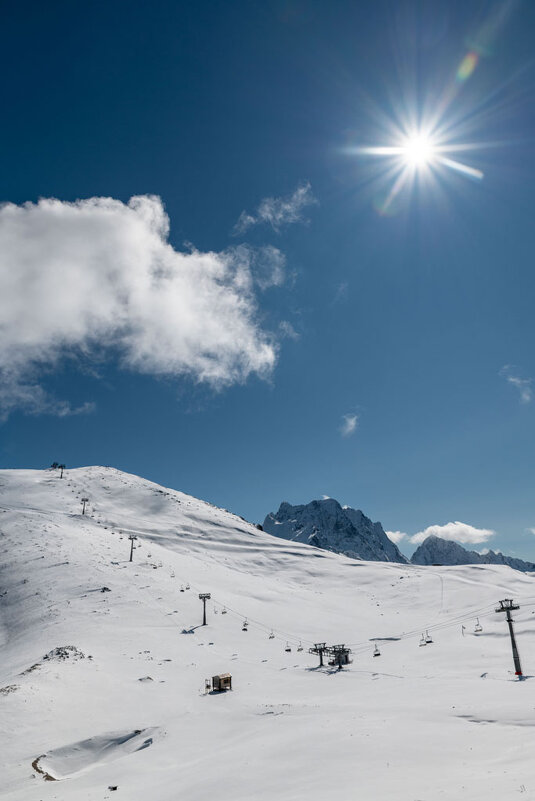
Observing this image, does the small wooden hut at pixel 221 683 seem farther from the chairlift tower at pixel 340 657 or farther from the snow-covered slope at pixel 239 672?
the chairlift tower at pixel 340 657

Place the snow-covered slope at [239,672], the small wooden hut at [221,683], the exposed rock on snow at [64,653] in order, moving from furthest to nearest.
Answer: the exposed rock on snow at [64,653]
the small wooden hut at [221,683]
the snow-covered slope at [239,672]

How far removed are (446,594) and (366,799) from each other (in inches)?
2998

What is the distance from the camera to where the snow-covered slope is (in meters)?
15.7

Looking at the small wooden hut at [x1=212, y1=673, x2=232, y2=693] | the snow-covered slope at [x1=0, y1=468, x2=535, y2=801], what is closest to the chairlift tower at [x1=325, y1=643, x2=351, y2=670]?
the snow-covered slope at [x1=0, y1=468, x2=535, y2=801]

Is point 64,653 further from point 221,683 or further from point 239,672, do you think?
point 239,672

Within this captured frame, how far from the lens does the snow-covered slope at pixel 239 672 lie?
15.7 metres

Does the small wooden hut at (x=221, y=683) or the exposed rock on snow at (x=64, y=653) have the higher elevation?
the exposed rock on snow at (x=64, y=653)

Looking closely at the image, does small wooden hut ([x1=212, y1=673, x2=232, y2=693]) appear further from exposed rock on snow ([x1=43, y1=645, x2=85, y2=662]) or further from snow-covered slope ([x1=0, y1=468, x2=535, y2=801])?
exposed rock on snow ([x1=43, y1=645, x2=85, y2=662])

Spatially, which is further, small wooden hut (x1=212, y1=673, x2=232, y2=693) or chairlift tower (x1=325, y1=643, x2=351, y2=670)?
chairlift tower (x1=325, y1=643, x2=351, y2=670)

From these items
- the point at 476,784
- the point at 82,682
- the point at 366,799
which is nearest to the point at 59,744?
the point at 82,682

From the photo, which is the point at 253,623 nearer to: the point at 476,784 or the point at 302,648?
the point at 302,648

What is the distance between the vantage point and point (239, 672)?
43562mm

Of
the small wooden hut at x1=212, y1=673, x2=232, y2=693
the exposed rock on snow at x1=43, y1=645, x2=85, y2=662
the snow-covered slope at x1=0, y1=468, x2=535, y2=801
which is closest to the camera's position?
the snow-covered slope at x1=0, y1=468, x2=535, y2=801

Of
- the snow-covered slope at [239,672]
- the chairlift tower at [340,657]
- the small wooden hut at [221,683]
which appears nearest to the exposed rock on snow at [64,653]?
the snow-covered slope at [239,672]
